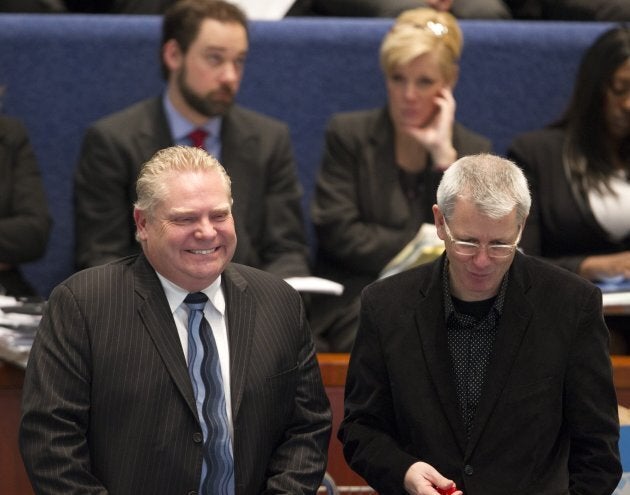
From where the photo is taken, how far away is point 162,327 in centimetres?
294

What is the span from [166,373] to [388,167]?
1774 mm

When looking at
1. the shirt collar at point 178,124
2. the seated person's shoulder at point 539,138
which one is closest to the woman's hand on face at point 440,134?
the seated person's shoulder at point 539,138

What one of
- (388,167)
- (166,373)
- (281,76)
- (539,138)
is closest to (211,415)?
(166,373)

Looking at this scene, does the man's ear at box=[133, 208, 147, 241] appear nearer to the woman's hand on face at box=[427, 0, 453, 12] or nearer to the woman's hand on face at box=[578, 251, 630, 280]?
the woman's hand on face at box=[578, 251, 630, 280]

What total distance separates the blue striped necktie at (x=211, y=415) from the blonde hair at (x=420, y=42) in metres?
1.80

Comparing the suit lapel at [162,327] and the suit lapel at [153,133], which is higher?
the suit lapel at [162,327]

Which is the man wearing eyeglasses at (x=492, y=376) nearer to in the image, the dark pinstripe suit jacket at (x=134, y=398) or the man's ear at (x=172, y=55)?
the dark pinstripe suit jacket at (x=134, y=398)

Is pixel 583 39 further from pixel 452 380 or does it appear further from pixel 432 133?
pixel 452 380

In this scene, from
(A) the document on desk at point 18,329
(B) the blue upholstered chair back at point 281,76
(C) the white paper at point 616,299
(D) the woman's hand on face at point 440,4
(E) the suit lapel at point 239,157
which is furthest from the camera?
(D) the woman's hand on face at point 440,4

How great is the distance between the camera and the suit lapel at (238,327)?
116 inches

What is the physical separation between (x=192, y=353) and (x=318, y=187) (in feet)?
5.37

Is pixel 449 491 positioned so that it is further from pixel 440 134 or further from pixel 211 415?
pixel 440 134

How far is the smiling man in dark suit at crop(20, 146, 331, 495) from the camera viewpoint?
2865mm

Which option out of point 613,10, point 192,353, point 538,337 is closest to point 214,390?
point 192,353
